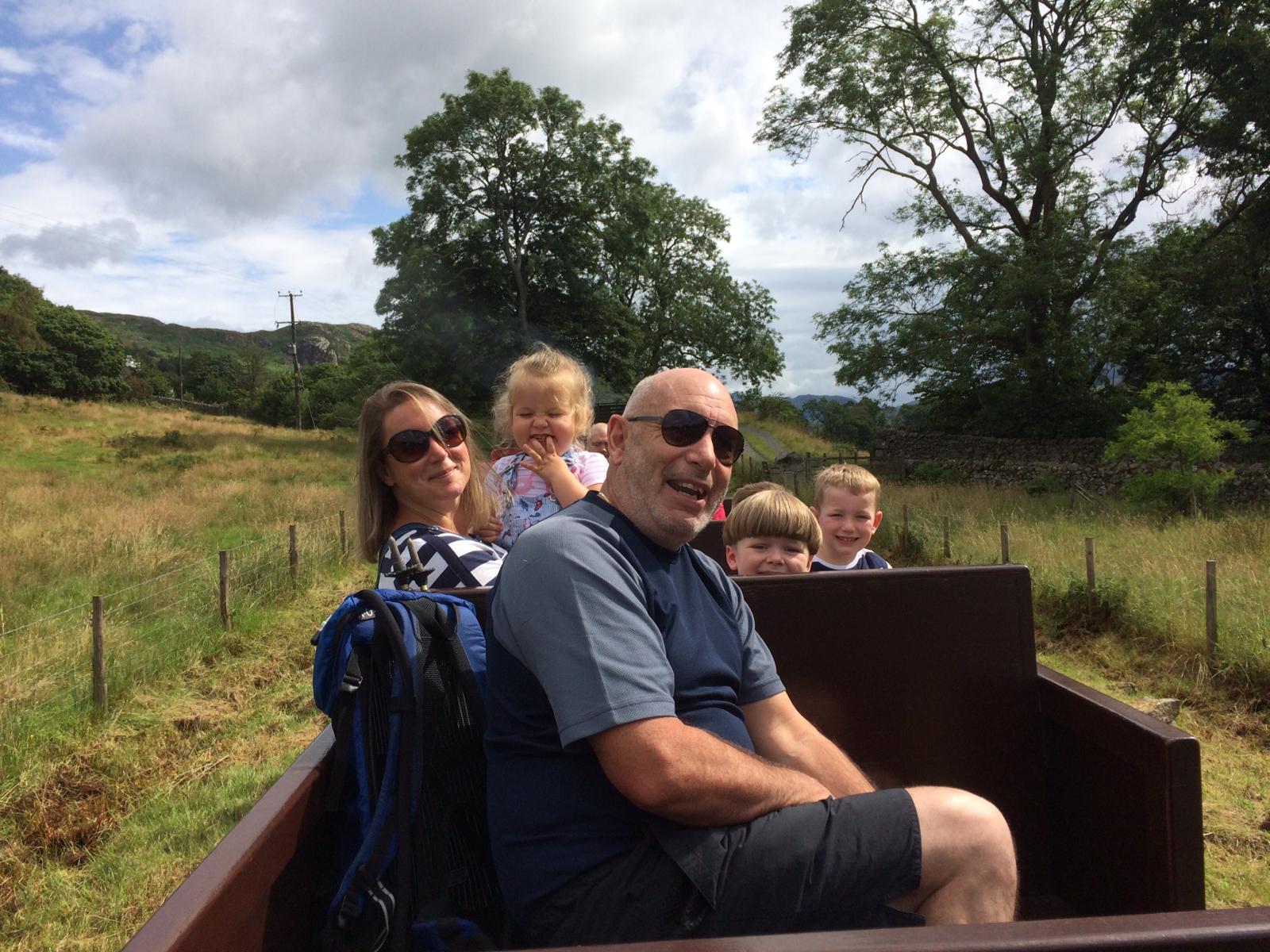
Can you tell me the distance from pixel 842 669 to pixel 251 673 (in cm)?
575

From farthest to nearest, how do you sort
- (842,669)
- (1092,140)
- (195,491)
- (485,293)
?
(485,293) → (1092,140) → (195,491) → (842,669)

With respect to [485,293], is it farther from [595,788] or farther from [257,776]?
[595,788]

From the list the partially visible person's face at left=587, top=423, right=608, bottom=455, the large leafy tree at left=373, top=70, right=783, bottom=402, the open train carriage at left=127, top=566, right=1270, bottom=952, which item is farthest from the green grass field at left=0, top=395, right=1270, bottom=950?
the large leafy tree at left=373, top=70, right=783, bottom=402

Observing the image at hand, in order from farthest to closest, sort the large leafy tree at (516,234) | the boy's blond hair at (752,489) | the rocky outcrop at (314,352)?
the rocky outcrop at (314,352) < the large leafy tree at (516,234) < the boy's blond hair at (752,489)

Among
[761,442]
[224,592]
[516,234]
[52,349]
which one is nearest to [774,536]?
[224,592]

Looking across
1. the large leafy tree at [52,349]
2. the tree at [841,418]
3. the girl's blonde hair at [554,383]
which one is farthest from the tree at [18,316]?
the girl's blonde hair at [554,383]

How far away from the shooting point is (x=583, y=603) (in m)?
1.60

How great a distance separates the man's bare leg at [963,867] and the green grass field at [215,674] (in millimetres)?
2720

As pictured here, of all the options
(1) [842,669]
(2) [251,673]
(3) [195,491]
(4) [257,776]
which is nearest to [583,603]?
(1) [842,669]

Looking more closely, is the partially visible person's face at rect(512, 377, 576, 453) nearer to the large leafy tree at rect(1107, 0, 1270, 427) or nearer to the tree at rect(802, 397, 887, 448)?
the large leafy tree at rect(1107, 0, 1270, 427)

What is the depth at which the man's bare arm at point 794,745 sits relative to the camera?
2006 millimetres

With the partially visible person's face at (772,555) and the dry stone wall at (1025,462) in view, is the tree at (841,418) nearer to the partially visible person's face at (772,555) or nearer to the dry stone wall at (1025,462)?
the dry stone wall at (1025,462)

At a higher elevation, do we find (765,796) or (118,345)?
(118,345)

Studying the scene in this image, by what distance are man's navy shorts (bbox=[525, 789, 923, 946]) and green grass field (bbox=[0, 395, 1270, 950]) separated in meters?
2.79
